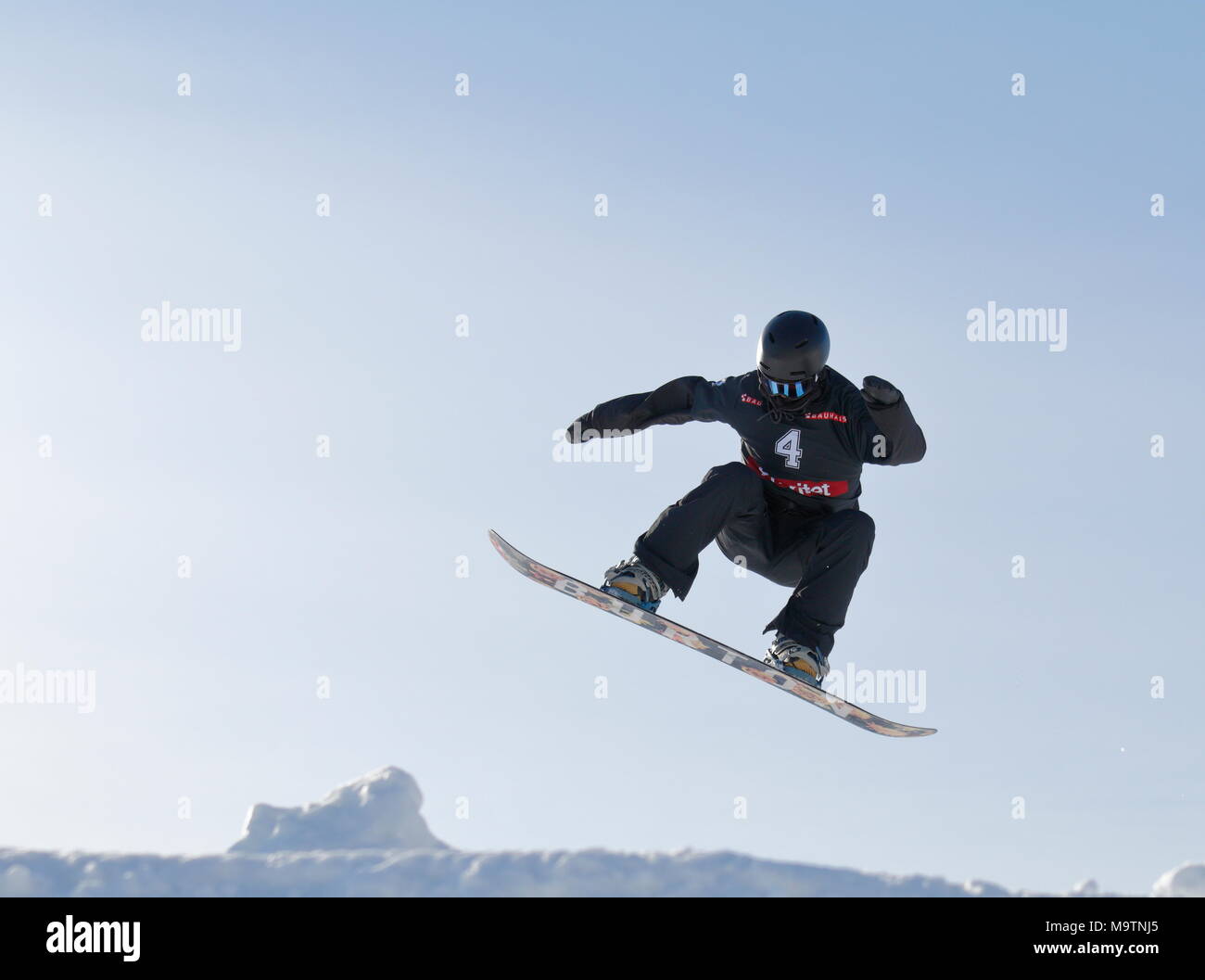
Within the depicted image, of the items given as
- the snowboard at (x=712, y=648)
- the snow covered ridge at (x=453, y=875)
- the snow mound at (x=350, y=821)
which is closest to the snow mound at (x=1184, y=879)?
the snow covered ridge at (x=453, y=875)

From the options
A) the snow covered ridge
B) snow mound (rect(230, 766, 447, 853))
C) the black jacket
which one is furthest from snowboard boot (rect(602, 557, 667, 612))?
snow mound (rect(230, 766, 447, 853))

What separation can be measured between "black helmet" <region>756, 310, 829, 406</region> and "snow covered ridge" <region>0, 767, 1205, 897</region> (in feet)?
150

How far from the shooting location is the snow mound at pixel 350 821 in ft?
313

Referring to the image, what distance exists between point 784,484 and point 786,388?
39.8 inches

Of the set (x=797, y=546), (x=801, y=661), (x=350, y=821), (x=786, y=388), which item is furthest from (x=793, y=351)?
(x=350, y=821)

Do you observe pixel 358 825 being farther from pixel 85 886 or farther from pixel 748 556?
pixel 748 556

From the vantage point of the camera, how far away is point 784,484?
12.0 metres

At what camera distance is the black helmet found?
11.3 meters

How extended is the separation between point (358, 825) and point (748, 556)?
91.0m

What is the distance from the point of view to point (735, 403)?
39.2 ft

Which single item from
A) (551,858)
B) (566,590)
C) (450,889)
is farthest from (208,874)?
(566,590)

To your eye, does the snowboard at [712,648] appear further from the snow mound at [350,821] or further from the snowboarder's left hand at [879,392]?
the snow mound at [350,821]

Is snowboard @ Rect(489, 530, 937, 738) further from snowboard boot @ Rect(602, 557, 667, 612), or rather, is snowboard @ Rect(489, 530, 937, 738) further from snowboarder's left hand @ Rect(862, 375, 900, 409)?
snowboarder's left hand @ Rect(862, 375, 900, 409)

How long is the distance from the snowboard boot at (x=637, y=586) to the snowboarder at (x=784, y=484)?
0.04 feet
